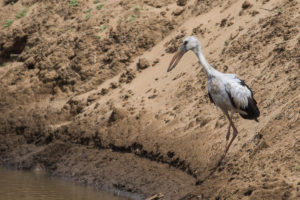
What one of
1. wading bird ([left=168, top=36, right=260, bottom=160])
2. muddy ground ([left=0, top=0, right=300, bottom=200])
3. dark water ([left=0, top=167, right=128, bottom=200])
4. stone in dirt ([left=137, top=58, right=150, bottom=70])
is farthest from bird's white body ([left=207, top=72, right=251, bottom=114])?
stone in dirt ([left=137, top=58, right=150, bottom=70])

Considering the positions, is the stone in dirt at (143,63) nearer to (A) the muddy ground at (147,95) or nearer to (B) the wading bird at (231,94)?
(A) the muddy ground at (147,95)

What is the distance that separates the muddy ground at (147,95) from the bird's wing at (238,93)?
70 cm

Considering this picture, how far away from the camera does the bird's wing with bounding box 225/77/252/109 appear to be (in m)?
10.6

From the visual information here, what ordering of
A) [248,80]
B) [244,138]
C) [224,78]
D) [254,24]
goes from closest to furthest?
1. [224,78]
2. [244,138]
3. [248,80]
4. [254,24]

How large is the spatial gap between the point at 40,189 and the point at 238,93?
5.14m

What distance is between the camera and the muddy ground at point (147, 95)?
35.3 ft

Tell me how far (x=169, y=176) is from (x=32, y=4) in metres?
12.2

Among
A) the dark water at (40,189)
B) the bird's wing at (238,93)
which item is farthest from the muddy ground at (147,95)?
the bird's wing at (238,93)

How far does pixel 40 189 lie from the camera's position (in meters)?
13.1

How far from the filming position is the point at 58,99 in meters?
18.2

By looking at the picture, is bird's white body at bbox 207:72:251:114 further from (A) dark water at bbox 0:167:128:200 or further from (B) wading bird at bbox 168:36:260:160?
(A) dark water at bbox 0:167:128:200

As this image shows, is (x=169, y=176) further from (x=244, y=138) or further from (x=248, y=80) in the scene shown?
(x=248, y=80)

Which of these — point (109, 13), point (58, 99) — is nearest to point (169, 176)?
point (58, 99)

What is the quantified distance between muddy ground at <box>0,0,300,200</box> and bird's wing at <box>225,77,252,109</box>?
695 millimetres
